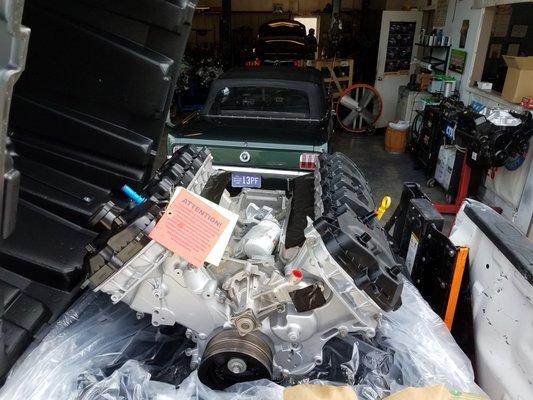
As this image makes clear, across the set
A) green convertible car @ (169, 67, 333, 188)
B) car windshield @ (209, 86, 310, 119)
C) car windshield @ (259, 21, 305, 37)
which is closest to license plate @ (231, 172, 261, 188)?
green convertible car @ (169, 67, 333, 188)

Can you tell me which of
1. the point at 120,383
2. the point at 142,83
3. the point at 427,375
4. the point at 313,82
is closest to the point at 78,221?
the point at 142,83

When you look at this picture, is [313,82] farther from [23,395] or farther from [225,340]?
[23,395]

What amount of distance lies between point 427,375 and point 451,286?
0.41 metres

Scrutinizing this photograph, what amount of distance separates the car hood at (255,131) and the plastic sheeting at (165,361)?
1598 mm

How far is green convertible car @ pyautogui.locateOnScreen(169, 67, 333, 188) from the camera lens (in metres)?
2.99

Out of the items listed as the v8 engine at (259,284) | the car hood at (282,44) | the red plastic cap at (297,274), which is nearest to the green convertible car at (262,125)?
the v8 engine at (259,284)

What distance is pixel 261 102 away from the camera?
3.49m

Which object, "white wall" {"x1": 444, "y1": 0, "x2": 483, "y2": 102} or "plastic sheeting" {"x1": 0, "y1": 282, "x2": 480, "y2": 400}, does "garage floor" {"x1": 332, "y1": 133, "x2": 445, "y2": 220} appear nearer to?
"white wall" {"x1": 444, "y1": 0, "x2": 483, "y2": 102}

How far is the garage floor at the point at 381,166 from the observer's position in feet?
15.8

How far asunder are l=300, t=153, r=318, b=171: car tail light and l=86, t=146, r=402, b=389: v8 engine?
1.29 metres

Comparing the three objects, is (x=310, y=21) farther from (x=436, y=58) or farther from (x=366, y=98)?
(x=436, y=58)

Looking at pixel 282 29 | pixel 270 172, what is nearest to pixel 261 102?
pixel 270 172

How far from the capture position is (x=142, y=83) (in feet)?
5.81

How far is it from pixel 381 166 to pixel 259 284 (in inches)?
181
